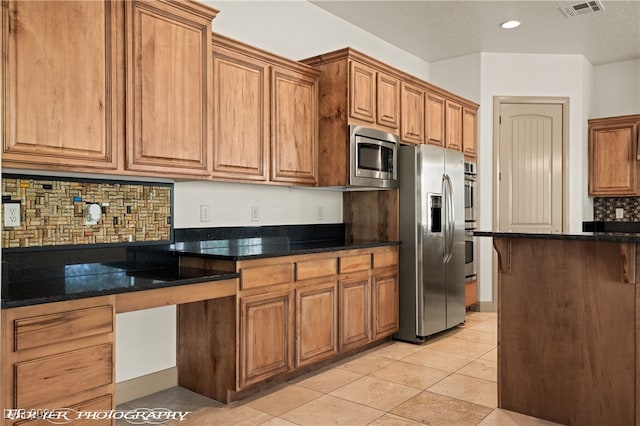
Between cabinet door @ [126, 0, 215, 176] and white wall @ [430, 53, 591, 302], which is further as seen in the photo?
white wall @ [430, 53, 591, 302]

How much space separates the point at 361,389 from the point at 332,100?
2129mm

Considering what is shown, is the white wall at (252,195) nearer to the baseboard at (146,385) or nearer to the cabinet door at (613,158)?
the baseboard at (146,385)

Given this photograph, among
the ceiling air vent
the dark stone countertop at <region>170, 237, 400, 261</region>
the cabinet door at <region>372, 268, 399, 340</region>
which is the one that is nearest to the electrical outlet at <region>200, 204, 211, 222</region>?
the dark stone countertop at <region>170, 237, 400, 261</region>

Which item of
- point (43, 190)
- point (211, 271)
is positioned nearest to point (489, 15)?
point (211, 271)

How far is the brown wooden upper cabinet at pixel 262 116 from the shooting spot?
3.02 metres

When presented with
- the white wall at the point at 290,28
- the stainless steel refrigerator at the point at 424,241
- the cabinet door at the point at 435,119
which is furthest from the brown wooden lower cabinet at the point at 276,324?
the white wall at the point at 290,28

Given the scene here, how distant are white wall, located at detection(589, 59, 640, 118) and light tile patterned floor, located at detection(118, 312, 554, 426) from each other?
3.87 meters

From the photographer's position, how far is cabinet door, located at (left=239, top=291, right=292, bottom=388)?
2.81 meters

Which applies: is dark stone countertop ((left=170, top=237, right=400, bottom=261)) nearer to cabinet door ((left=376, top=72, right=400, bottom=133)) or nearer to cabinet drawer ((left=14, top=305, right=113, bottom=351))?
cabinet drawer ((left=14, top=305, right=113, bottom=351))

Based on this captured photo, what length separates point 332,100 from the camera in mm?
3711

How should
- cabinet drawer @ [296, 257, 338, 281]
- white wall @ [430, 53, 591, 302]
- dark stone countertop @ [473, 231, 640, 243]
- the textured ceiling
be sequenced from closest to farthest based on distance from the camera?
dark stone countertop @ [473, 231, 640, 243], cabinet drawer @ [296, 257, 338, 281], the textured ceiling, white wall @ [430, 53, 591, 302]

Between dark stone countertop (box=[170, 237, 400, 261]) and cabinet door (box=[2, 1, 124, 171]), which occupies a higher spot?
cabinet door (box=[2, 1, 124, 171])

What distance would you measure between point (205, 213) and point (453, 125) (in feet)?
9.54

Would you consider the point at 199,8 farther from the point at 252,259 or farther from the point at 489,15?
the point at 489,15
